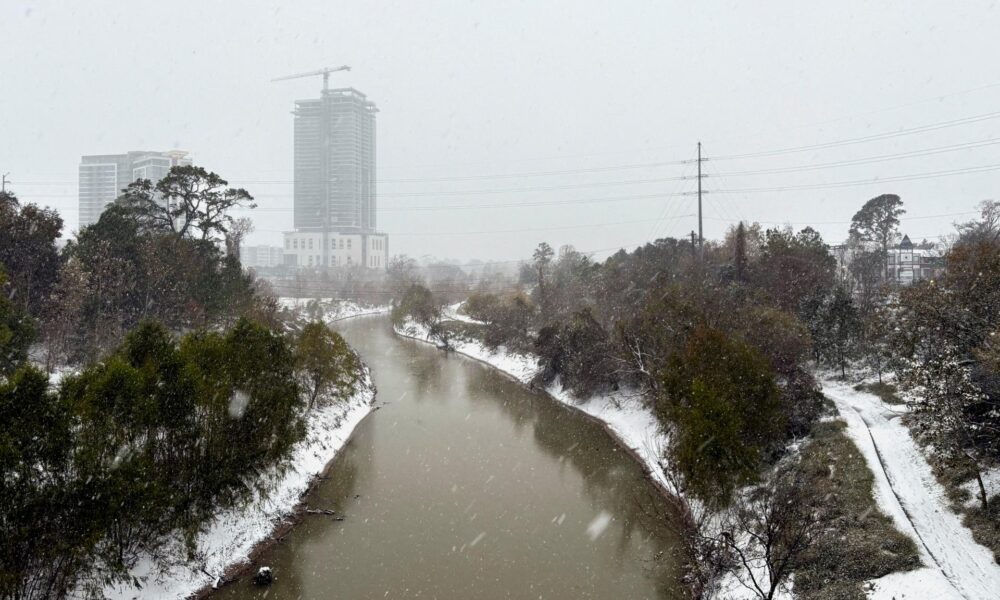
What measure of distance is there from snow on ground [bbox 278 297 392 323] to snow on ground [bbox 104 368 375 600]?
56262 millimetres

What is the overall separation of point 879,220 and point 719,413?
5663cm

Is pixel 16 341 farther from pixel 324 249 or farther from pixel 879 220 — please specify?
pixel 324 249

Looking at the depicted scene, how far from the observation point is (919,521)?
13.4m

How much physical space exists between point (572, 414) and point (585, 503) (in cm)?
1237

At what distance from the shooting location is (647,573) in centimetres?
1522

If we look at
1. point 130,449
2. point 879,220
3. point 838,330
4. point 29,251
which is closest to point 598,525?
point 130,449

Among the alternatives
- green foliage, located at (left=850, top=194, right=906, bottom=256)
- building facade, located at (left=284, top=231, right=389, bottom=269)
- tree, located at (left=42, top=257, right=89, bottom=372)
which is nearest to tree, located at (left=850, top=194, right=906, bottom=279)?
green foliage, located at (left=850, top=194, right=906, bottom=256)

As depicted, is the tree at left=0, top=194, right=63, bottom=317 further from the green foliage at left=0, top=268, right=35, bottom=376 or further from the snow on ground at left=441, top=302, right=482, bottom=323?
the snow on ground at left=441, top=302, right=482, bottom=323

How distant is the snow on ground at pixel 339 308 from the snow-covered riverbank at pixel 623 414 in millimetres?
43353

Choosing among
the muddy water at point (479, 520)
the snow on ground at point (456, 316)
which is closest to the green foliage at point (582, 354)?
the muddy water at point (479, 520)

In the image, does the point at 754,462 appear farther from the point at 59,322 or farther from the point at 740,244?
the point at 59,322

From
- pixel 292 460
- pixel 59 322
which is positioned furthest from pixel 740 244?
pixel 59 322

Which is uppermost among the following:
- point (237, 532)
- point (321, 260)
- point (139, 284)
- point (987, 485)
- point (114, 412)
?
point (321, 260)

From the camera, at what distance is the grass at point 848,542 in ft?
38.6
